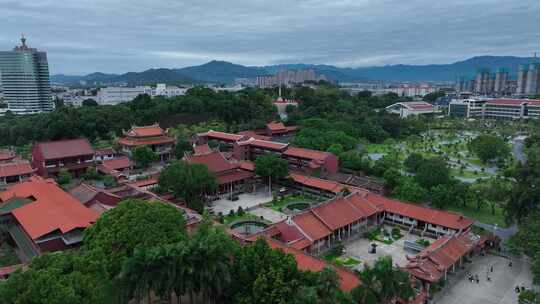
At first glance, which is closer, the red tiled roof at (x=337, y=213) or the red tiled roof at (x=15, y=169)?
the red tiled roof at (x=337, y=213)

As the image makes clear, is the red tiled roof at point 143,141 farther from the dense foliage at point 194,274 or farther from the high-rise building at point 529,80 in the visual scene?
the high-rise building at point 529,80

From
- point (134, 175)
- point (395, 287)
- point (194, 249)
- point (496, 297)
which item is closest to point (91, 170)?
point (134, 175)

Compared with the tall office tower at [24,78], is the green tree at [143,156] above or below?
below

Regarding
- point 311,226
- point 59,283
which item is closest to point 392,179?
point 311,226

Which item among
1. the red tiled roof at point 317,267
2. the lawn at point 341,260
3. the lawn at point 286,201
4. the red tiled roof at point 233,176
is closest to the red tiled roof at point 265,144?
the red tiled roof at point 233,176

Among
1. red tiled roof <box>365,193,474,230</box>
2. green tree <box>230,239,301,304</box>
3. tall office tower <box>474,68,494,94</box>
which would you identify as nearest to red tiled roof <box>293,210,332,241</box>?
red tiled roof <box>365,193,474,230</box>
